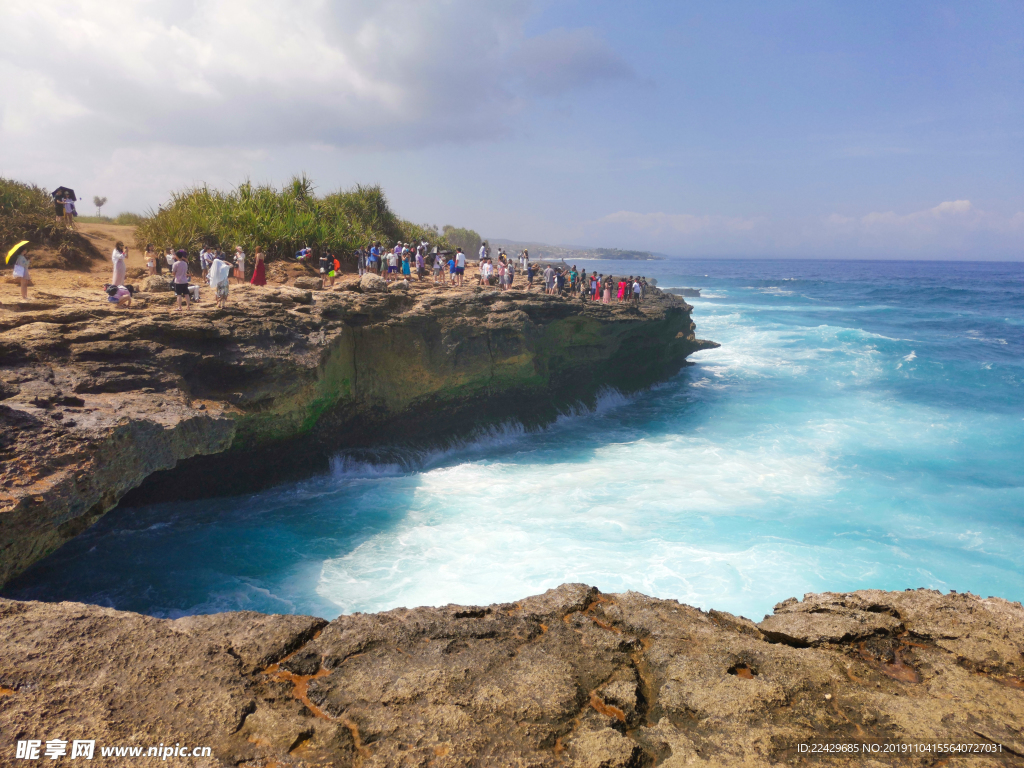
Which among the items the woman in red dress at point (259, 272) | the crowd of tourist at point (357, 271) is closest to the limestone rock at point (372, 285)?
the crowd of tourist at point (357, 271)

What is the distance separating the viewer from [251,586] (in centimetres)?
946

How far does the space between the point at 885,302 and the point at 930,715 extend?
62098 millimetres

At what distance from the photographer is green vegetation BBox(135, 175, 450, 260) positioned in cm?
1601

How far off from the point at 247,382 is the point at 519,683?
956 centimetres

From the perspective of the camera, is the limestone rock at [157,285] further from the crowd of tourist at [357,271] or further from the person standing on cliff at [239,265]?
the person standing on cliff at [239,265]

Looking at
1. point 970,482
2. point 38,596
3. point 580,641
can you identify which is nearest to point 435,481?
point 38,596

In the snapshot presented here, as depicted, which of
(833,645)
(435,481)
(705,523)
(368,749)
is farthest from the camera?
(435,481)

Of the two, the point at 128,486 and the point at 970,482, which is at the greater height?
the point at 128,486

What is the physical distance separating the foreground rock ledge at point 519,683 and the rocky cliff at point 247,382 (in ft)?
11.8

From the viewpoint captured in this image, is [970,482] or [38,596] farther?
[970,482]

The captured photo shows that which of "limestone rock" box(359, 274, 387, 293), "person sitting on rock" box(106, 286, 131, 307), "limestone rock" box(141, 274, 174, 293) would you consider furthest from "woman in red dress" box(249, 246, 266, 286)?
"person sitting on rock" box(106, 286, 131, 307)

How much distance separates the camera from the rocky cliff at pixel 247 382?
7.38 m

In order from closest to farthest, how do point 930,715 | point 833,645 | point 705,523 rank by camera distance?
point 930,715
point 833,645
point 705,523

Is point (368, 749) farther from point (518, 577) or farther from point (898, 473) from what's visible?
point (898, 473)
